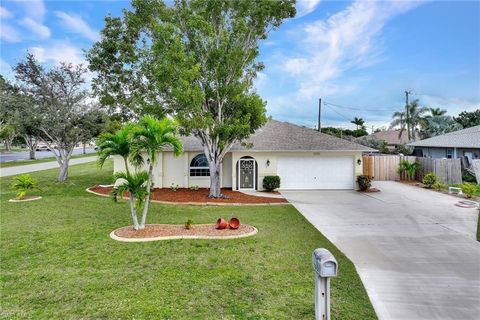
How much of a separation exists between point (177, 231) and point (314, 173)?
11.5 m

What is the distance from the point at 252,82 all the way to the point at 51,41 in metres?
11.6

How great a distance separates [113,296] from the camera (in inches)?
210

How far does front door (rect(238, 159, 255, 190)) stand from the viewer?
18.4m

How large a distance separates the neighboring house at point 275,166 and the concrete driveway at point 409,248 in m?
3.13

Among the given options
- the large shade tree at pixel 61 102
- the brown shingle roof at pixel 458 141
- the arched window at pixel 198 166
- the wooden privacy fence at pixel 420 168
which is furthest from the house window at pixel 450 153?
the large shade tree at pixel 61 102

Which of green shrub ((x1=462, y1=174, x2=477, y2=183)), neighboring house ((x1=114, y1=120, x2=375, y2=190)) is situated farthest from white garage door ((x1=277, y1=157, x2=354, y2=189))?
green shrub ((x1=462, y1=174, x2=477, y2=183))

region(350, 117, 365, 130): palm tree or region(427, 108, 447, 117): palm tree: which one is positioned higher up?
region(350, 117, 365, 130): palm tree

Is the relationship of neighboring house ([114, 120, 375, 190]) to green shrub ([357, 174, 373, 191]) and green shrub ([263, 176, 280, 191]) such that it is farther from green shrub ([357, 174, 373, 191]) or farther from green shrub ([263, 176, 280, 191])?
green shrub ([357, 174, 373, 191])

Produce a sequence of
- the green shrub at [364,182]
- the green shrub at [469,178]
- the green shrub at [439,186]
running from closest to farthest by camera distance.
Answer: the green shrub at [364,182], the green shrub at [439,186], the green shrub at [469,178]

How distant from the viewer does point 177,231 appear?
9.28m

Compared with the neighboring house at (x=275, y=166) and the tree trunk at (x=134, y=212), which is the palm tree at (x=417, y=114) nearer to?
the neighboring house at (x=275, y=166)

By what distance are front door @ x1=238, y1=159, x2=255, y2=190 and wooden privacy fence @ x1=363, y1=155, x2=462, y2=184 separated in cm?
896

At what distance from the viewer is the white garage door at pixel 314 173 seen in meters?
18.7

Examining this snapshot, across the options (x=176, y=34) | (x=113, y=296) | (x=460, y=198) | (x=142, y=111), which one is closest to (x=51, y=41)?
(x=142, y=111)
